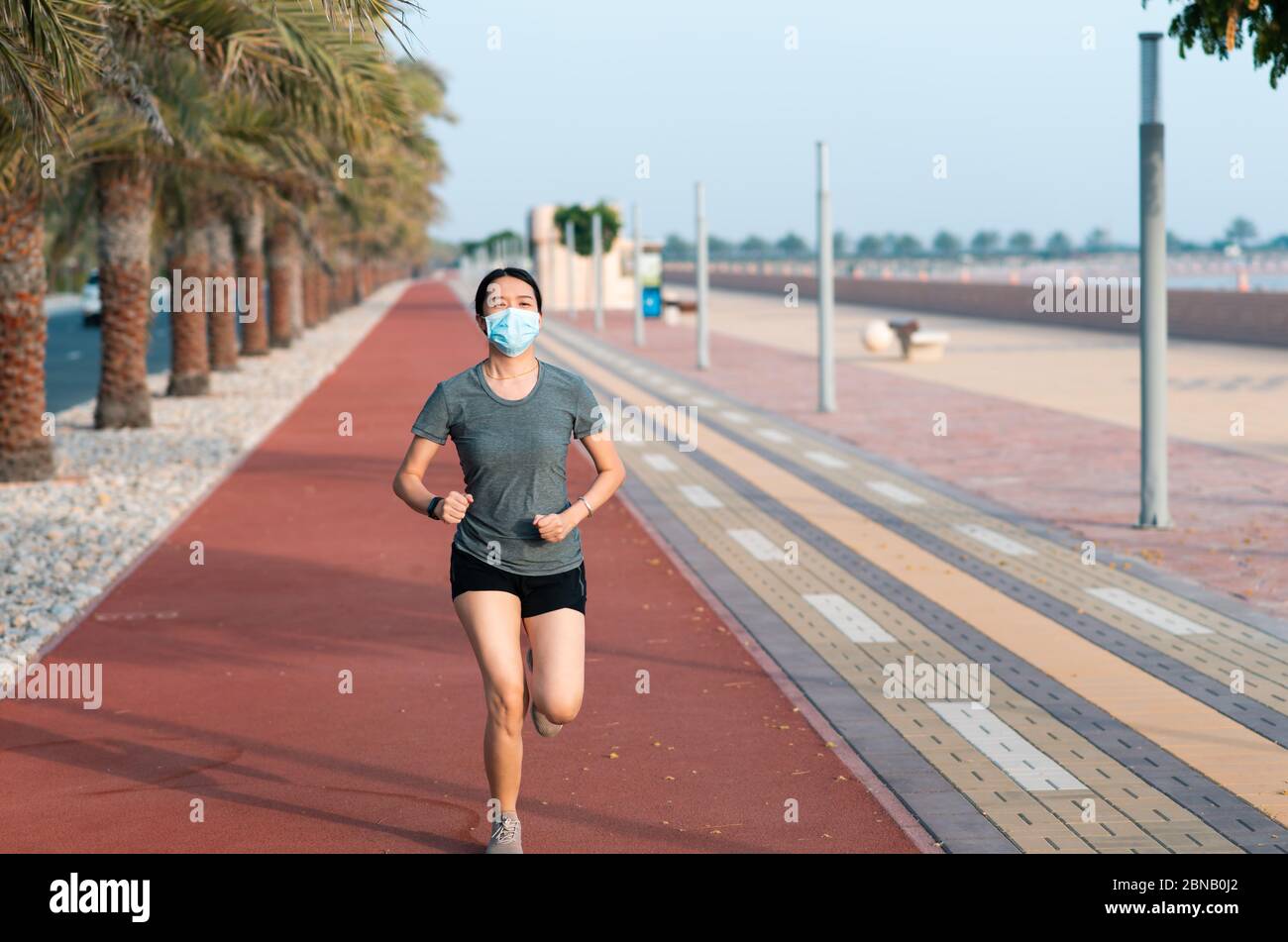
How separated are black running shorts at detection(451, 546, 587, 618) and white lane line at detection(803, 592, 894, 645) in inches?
148

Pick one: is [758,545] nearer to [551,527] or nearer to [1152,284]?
[1152,284]

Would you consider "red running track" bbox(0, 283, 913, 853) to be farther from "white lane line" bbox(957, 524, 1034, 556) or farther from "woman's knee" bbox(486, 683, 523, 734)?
"white lane line" bbox(957, 524, 1034, 556)

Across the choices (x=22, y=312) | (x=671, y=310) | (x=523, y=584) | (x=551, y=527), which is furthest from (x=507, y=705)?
(x=671, y=310)

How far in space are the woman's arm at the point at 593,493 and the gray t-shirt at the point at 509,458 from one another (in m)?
0.06

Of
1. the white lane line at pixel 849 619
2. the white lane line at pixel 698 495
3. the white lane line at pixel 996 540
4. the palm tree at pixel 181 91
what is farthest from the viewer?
the white lane line at pixel 698 495

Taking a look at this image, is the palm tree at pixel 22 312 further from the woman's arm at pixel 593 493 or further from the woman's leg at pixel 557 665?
the woman's leg at pixel 557 665

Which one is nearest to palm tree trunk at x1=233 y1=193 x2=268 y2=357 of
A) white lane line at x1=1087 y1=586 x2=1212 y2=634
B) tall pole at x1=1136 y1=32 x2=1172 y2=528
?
tall pole at x1=1136 y1=32 x2=1172 y2=528

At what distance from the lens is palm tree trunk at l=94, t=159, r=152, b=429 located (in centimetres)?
1909

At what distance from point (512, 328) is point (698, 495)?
9984 millimetres

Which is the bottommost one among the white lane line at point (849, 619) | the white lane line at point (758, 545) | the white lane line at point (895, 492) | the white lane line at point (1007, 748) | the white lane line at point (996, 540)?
the white lane line at point (1007, 748)

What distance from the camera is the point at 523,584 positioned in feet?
17.6

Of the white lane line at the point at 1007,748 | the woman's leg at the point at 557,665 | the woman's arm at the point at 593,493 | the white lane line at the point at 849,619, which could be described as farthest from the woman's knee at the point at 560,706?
the white lane line at the point at 849,619

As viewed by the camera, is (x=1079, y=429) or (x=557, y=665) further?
(x=1079, y=429)

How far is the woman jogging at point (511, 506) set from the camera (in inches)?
209
